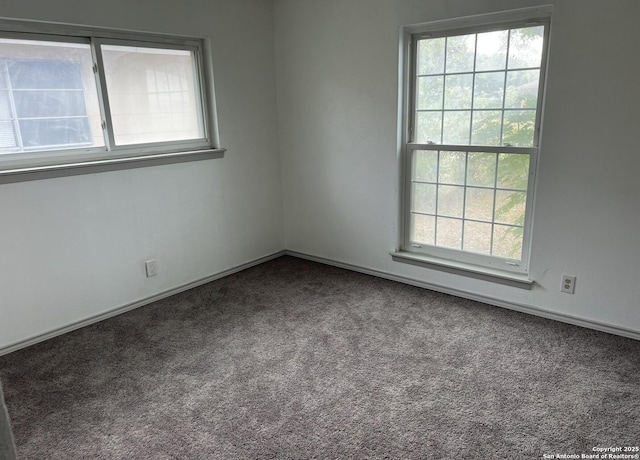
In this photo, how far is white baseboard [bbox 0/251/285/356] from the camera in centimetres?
286

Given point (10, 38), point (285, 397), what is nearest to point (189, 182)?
point (10, 38)

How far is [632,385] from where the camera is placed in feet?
7.55

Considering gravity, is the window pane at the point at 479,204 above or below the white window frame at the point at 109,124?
below

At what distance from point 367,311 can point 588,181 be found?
5.25ft

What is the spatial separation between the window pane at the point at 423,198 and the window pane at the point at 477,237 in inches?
11.8

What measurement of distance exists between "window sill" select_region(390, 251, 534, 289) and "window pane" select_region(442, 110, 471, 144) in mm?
888

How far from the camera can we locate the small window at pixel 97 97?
2701 mm

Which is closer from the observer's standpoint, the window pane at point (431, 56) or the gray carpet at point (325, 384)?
the gray carpet at point (325, 384)

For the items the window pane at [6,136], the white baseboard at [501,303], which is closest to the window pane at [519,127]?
the white baseboard at [501,303]

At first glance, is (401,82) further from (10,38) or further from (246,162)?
(10,38)

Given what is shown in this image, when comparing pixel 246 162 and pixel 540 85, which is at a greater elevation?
pixel 540 85

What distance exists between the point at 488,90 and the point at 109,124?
2.53m

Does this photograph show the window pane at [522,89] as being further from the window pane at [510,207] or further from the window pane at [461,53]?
the window pane at [510,207]

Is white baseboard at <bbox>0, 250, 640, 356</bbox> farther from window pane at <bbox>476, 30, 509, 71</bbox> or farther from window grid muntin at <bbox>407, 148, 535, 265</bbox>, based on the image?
window pane at <bbox>476, 30, 509, 71</bbox>
